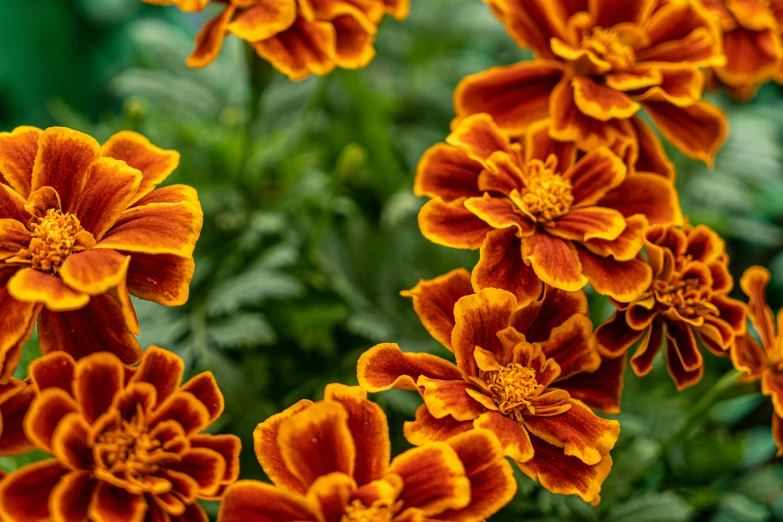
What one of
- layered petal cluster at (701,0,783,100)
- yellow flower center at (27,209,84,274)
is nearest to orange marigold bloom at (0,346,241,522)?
yellow flower center at (27,209,84,274)

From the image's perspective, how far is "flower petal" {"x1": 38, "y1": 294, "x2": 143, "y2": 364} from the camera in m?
0.87

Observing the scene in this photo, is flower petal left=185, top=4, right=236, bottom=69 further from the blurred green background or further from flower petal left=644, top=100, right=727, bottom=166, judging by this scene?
flower petal left=644, top=100, right=727, bottom=166

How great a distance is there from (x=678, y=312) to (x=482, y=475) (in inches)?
14.0

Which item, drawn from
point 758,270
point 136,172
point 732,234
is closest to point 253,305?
point 136,172

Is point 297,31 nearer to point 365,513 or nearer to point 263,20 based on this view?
point 263,20

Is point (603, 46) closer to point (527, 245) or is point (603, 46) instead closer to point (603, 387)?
point (527, 245)

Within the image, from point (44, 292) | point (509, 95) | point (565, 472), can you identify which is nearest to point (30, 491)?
point (44, 292)

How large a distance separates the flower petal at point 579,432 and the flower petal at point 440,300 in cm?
14

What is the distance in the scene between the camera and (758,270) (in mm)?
1128

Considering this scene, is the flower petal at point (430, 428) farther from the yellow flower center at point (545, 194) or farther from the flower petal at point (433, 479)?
the yellow flower center at point (545, 194)

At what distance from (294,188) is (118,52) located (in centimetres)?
98

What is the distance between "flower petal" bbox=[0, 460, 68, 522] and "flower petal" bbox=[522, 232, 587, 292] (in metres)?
0.54

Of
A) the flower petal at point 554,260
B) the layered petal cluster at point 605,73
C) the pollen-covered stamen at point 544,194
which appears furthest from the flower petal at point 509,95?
the flower petal at point 554,260

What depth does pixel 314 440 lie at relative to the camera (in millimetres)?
803
